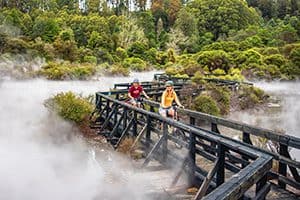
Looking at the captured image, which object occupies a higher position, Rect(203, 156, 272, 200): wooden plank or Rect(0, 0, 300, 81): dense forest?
Rect(0, 0, 300, 81): dense forest

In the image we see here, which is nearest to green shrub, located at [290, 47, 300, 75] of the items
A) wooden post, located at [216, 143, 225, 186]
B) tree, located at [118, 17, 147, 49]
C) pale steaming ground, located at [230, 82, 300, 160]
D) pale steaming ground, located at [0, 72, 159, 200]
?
pale steaming ground, located at [230, 82, 300, 160]

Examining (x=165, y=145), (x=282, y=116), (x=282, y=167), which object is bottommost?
(x=282, y=116)

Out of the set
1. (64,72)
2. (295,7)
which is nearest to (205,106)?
(64,72)

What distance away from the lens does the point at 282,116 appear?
16.2 metres

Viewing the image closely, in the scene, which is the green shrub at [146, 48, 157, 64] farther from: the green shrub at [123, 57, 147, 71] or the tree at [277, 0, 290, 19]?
the tree at [277, 0, 290, 19]

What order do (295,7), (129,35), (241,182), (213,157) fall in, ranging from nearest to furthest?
(241,182) → (213,157) → (129,35) → (295,7)

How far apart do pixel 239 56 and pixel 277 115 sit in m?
17.1

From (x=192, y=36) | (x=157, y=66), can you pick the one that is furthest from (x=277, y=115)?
(x=192, y=36)

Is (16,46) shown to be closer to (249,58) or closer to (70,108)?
(249,58)

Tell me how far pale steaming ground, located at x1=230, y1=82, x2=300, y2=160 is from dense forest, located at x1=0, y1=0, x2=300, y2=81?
364cm

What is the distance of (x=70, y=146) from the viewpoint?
31.8ft

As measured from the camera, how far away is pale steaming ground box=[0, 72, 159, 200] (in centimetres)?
625

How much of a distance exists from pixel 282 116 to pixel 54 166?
36.4ft

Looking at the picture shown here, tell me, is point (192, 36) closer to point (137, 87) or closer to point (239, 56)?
point (239, 56)
